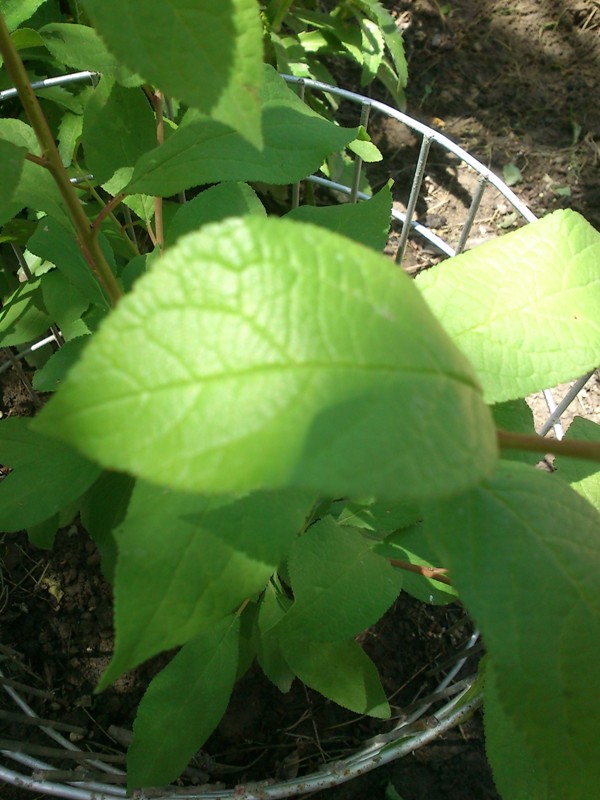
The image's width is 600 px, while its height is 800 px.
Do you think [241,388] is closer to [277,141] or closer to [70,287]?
[277,141]

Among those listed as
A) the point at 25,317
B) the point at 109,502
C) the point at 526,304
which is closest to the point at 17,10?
the point at 25,317

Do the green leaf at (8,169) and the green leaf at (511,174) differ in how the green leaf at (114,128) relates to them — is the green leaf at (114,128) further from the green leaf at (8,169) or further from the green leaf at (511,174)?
the green leaf at (511,174)

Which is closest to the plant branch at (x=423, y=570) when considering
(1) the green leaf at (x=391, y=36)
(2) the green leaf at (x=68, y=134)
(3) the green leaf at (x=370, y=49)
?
(2) the green leaf at (x=68, y=134)

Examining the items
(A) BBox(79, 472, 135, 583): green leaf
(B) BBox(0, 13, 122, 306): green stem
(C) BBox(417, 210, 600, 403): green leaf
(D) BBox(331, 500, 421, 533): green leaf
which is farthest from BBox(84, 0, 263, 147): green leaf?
(A) BBox(79, 472, 135, 583): green leaf

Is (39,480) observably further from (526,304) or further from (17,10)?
(17,10)

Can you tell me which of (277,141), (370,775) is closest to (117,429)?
(277,141)

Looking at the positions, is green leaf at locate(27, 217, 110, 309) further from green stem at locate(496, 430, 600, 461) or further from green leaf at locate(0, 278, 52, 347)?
green stem at locate(496, 430, 600, 461)
